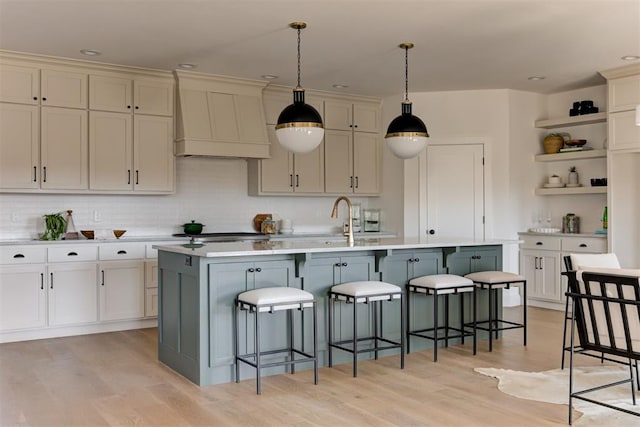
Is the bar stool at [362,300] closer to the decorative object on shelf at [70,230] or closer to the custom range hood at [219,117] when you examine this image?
the custom range hood at [219,117]

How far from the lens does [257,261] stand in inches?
167

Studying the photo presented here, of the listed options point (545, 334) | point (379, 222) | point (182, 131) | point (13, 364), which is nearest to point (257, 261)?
point (13, 364)

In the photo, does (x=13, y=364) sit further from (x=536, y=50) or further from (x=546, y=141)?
(x=546, y=141)

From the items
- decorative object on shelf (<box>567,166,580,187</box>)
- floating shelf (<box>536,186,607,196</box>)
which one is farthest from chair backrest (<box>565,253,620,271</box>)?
decorative object on shelf (<box>567,166,580,187</box>)

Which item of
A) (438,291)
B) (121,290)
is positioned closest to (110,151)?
(121,290)

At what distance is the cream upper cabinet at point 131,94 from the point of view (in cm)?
596

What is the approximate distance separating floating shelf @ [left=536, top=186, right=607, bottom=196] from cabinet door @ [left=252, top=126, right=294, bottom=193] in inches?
121

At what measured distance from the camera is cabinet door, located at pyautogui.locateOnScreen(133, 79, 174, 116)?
617cm

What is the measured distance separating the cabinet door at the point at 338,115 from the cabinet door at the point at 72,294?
11.0 ft

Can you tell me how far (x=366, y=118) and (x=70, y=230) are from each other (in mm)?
3863

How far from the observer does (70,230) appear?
597 cm

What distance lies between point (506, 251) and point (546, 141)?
1453 millimetres

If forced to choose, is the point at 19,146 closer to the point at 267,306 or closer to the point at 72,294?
the point at 72,294

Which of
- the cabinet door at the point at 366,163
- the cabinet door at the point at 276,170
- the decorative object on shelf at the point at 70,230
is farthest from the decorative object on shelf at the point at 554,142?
the decorative object on shelf at the point at 70,230
